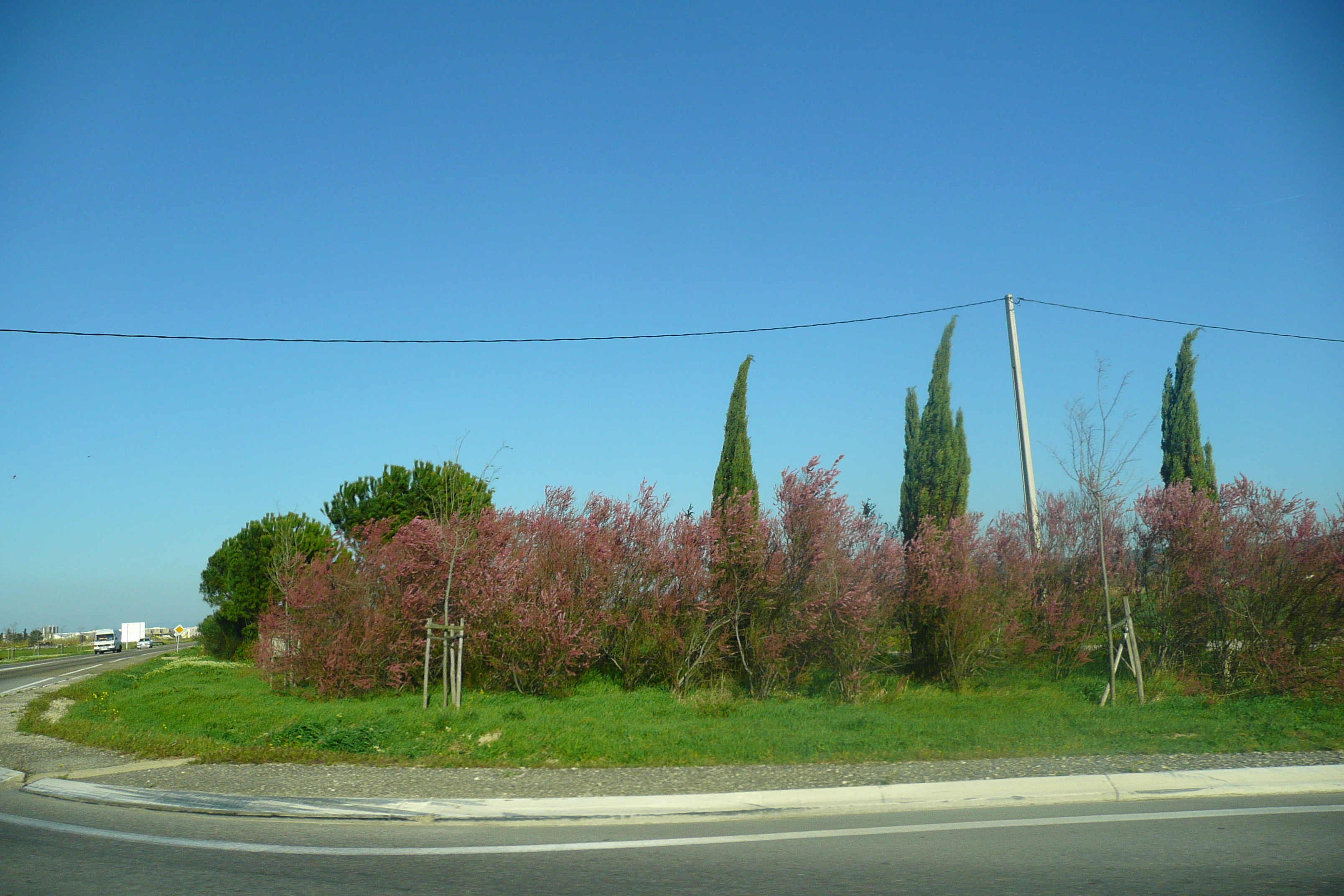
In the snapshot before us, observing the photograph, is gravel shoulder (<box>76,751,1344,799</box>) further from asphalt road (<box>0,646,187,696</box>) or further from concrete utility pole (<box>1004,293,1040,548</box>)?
asphalt road (<box>0,646,187,696</box>)

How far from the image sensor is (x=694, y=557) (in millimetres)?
15203

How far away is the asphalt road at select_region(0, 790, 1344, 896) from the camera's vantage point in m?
5.36

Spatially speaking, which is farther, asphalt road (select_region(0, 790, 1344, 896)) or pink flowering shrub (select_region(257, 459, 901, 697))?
pink flowering shrub (select_region(257, 459, 901, 697))

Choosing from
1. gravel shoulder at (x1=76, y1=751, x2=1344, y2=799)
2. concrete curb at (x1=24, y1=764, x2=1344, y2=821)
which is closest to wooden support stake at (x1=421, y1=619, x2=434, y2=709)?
gravel shoulder at (x1=76, y1=751, x2=1344, y2=799)

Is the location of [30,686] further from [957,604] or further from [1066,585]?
[1066,585]

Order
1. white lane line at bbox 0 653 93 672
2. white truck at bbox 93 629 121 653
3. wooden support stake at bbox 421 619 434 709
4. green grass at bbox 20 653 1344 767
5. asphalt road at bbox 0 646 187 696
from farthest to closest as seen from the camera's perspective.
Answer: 1. white truck at bbox 93 629 121 653
2. white lane line at bbox 0 653 93 672
3. asphalt road at bbox 0 646 187 696
4. wooden support stake at bbox 421 619 434 709
5. green grass at bbox 20 653 1344 767

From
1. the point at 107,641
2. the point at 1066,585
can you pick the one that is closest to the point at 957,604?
the point at 1066,585

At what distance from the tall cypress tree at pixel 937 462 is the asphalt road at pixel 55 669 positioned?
2355cm

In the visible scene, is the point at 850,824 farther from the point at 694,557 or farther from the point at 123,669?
Result: the point at 123,669

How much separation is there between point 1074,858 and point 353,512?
2446cm

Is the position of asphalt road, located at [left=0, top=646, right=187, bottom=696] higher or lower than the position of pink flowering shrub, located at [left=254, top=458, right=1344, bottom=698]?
lower

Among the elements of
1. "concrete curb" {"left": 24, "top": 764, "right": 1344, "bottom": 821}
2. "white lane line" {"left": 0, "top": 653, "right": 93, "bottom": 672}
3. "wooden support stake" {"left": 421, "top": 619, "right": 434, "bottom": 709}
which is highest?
"wooden support stake" {"left": 421, "top": 619, "right": 434, "bottom": 709}

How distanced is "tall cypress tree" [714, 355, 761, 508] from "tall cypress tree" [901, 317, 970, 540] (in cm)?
323

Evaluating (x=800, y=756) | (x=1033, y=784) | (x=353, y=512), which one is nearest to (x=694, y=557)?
(x=800, y=756)
